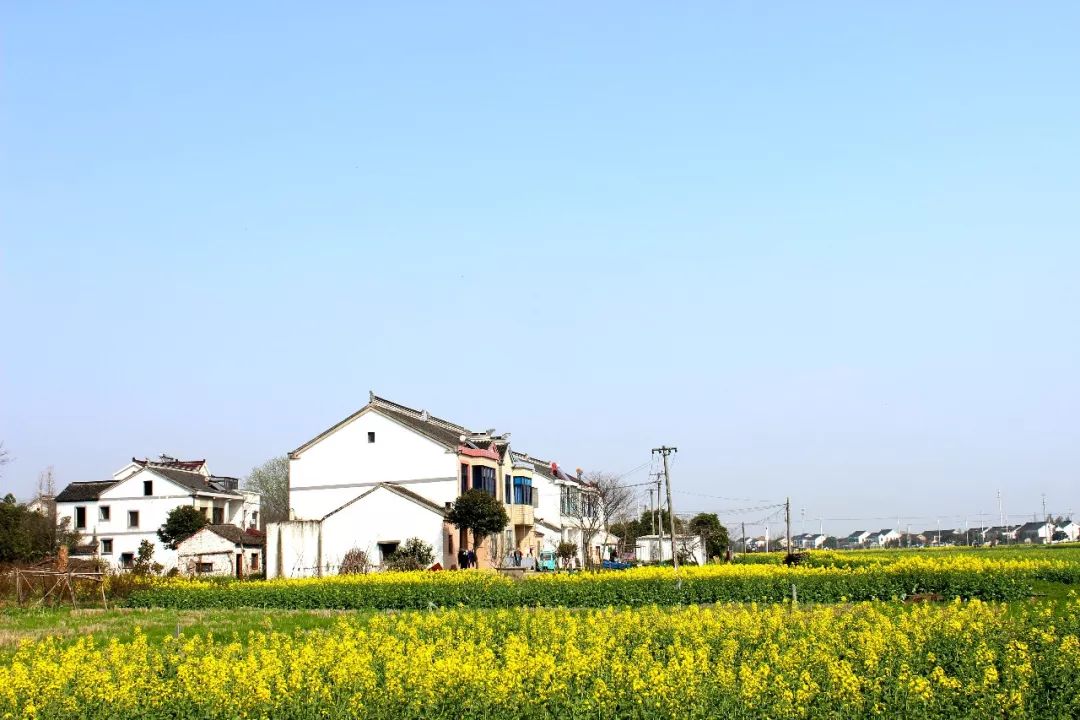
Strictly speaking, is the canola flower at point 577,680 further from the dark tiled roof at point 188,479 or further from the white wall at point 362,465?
the dark tiled roof at point 188,479

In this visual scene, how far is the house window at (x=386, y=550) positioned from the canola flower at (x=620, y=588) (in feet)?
45.4

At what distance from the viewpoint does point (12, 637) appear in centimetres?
2728

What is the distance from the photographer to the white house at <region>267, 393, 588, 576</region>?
56812 mm

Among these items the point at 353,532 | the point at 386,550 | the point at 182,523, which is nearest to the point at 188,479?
the point at 182,523

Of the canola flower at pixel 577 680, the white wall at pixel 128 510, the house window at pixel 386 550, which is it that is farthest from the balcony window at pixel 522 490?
the canola flower at pixel 577 680

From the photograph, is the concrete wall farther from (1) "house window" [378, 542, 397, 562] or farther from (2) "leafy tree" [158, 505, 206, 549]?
(1) "house window" [378, 542, 397, 562]

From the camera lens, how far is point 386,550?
2250 inches

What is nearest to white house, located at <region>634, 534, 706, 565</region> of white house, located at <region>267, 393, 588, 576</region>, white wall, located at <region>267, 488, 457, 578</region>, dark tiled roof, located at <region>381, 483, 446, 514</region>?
white house, located at <region>267, 393, 588, 576</region>

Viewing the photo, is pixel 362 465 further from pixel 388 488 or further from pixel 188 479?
pixel 188 479

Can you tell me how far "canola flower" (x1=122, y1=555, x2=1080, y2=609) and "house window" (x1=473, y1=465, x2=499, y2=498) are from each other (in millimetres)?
20195

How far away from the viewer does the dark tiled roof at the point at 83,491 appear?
80.4 metres

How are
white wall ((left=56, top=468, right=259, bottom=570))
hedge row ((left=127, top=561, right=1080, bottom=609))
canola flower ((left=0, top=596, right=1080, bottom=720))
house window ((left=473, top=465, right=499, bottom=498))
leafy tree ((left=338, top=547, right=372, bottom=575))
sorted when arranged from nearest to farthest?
canola flower ((left=0, top=596, right=1080, bottom=720)), hedge row ((left=127, top=561, right=1080, bottom=609)), leafy tree ((left=338, top=547, right=372, bottom=575)), house window ((left=473, top=465, right=499, bottom=498)), white wall ((left=56, top=468, right=259, bottom=570))

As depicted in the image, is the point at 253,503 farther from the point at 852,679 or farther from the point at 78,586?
the point at 852,679

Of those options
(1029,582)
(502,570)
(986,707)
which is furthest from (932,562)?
(986,707)
